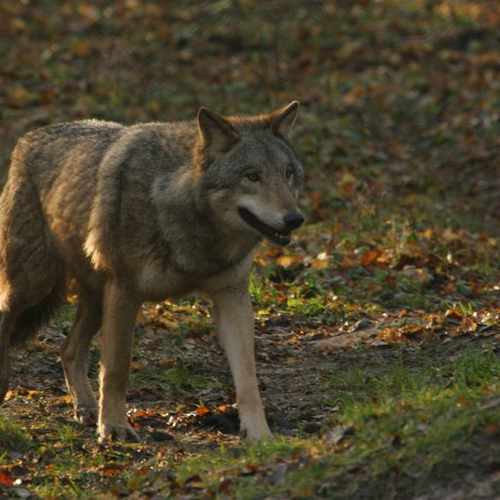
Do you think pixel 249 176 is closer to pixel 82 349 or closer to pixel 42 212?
pixel 42 212

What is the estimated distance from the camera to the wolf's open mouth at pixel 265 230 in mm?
6484

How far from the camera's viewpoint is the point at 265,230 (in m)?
6.52

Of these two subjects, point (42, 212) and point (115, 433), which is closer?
point (115, 433)

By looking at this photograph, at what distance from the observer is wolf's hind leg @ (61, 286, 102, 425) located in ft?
24.7

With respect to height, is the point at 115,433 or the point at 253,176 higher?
the point at 253,176

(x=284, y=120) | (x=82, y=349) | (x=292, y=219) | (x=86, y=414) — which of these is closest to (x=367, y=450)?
(x=292, y=219)

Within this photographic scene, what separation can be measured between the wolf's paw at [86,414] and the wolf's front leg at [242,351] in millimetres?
1074

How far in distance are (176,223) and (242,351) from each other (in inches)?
34.6

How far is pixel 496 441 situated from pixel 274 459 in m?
1.08

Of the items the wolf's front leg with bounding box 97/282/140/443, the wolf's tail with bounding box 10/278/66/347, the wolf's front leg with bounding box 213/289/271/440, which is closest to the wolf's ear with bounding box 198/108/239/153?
the wolf's front leg with bounding box 213/289/271/440

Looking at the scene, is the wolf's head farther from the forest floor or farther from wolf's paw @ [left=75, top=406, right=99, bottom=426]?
wolf's paw @ [left=75, top=406, right=99, bottom=426]

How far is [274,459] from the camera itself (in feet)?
18.0

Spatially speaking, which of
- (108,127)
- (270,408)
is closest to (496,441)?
(270,408)

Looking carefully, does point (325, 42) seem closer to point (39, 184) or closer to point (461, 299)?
point (461, 299)
